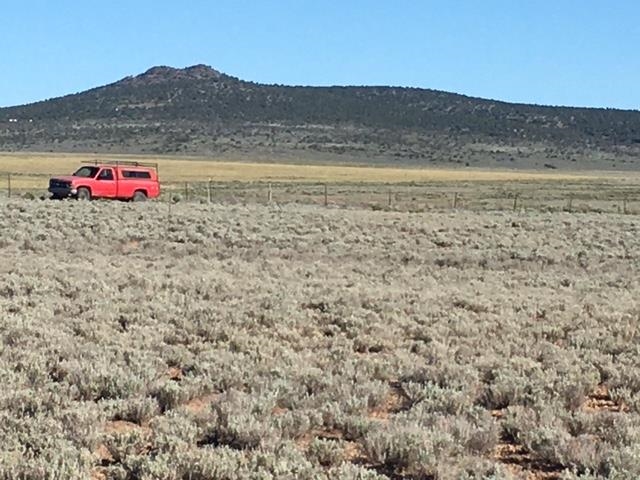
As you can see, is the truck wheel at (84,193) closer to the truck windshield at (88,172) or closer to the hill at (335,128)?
the truck windshield at (88,172)

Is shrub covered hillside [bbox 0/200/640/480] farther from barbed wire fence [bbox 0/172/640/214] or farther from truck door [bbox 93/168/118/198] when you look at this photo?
barbed wire fence [bbox 0/172/640/214]

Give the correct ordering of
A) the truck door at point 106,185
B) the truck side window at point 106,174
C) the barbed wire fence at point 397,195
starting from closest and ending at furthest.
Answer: the truck door at point 106,185 → the truck side window at point 106,174 → the barbed wire fence at point 397,195

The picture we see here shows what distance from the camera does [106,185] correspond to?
4100 cm

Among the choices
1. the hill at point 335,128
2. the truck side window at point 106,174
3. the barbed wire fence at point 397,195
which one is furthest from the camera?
the hill at point 335,128

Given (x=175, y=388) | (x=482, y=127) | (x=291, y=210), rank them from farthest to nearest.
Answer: (x=482, y=127), (x=291, y=210), (x=175, y=388)

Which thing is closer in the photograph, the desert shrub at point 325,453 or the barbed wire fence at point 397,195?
the desert shrub at point 325,453

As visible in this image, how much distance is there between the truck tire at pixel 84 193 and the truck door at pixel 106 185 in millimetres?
254

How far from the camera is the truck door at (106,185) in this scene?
4081cm

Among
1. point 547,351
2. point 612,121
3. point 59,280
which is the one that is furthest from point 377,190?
point 612,121

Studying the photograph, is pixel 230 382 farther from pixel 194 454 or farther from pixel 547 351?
pixel 547 351

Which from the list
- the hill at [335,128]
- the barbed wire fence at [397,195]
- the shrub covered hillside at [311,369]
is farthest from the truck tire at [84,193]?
the hill at [335,128]

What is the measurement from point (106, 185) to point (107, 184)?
0.06m

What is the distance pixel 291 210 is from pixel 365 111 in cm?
14304

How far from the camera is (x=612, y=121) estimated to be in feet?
586
